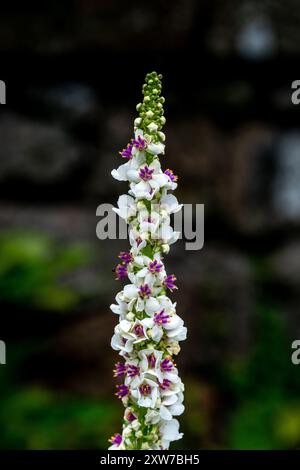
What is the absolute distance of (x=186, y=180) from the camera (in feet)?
9.87

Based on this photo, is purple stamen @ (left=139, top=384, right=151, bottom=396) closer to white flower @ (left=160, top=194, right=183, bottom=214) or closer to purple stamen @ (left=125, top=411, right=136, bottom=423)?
purple stamen @ (left=125, top=411, right=136, bottom=423)

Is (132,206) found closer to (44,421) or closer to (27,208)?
(44,421)

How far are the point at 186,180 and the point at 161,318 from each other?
88.9 inches

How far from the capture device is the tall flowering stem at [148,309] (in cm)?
78

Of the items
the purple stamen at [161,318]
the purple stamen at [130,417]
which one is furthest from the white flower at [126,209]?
the purple stamen at [130,417]

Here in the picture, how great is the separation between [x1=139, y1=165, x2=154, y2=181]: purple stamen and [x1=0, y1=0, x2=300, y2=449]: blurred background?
1.91 m

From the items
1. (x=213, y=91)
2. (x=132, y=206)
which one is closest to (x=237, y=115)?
(x=213, y=91)

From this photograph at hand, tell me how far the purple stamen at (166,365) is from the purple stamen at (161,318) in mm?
44

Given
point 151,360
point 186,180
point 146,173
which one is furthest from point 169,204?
point 186,180

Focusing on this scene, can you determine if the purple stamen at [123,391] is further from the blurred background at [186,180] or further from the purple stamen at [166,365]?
the blurred background at [186,180]

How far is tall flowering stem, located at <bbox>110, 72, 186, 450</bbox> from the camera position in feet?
2.55

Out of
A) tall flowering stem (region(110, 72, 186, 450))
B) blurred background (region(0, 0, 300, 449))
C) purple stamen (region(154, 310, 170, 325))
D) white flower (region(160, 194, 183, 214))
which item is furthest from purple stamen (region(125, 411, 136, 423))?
blurred background (region(0, 0, 300, 449))

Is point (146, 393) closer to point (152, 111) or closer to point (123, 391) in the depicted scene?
point (123, 391)

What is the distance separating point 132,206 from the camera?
0.81 m
